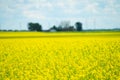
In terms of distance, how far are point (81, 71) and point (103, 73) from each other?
0.74 m

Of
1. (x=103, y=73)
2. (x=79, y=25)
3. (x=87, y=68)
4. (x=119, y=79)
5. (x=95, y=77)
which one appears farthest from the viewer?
(x=79, y=25)

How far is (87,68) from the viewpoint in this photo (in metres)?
9.95

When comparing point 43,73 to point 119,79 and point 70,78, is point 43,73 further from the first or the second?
point 119,79

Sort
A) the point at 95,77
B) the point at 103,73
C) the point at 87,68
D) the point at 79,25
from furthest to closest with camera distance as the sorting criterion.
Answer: the point at 79,25 < the point at 87,68 < the point at 103,73 < the point at 95,77

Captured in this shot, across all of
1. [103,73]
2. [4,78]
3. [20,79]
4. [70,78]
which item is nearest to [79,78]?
[70,78]

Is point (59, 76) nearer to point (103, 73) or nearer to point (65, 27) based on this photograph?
point (103, 73)

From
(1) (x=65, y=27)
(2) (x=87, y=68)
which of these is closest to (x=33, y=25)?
(1) (x=65, y=27)

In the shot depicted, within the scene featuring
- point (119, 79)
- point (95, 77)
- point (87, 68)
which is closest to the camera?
point (119, 79)

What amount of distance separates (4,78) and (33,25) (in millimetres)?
107962

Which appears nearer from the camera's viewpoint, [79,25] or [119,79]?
[119,79]

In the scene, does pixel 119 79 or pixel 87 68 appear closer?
pixel 119 79

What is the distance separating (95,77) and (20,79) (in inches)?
85.7

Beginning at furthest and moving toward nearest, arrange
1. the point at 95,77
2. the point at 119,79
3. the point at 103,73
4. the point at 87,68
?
the point at 87,68 → the point at 103,73 → the point at 95,77 → the point at 119,79

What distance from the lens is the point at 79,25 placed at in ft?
372
